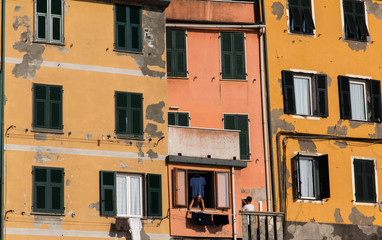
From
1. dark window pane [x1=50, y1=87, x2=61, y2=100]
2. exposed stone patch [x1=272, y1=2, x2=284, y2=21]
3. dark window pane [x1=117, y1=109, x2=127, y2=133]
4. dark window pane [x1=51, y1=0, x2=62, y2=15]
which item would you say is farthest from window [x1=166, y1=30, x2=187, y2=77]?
dark window pane [x1=50, y1=87, x2=61, y2=100]

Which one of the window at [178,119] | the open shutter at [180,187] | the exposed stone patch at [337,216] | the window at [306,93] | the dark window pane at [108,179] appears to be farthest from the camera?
the window at [306,93]

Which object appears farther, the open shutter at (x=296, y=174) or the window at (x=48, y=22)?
the open shutter at (x=296, y=174)

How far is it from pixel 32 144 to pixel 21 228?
3112 mm

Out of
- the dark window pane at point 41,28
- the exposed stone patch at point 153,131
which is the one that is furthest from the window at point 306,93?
the dark window pane at point 41,28

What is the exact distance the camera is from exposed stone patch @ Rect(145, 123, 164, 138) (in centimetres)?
4368

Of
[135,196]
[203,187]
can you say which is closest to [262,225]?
[203,187]

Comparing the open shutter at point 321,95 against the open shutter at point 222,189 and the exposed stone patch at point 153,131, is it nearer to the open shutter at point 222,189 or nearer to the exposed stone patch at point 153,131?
the open shutter at point 222,189

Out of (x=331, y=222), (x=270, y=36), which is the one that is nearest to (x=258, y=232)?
(x=331, y=222)

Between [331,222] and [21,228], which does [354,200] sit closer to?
[331,222]

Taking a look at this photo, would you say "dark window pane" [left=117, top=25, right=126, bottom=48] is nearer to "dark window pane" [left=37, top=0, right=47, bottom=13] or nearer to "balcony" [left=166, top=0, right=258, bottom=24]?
"dark window pane" [left=37, top=0, right=47, bottom=13]

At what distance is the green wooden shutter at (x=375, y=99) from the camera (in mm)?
Result: 49125

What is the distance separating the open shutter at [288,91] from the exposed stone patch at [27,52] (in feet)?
35.4

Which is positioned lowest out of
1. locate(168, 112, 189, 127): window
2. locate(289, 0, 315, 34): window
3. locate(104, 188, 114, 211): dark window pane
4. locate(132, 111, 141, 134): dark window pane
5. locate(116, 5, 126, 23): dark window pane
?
locate(104, 188, 114, 211): dark window pane

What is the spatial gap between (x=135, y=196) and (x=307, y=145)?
8.39m
